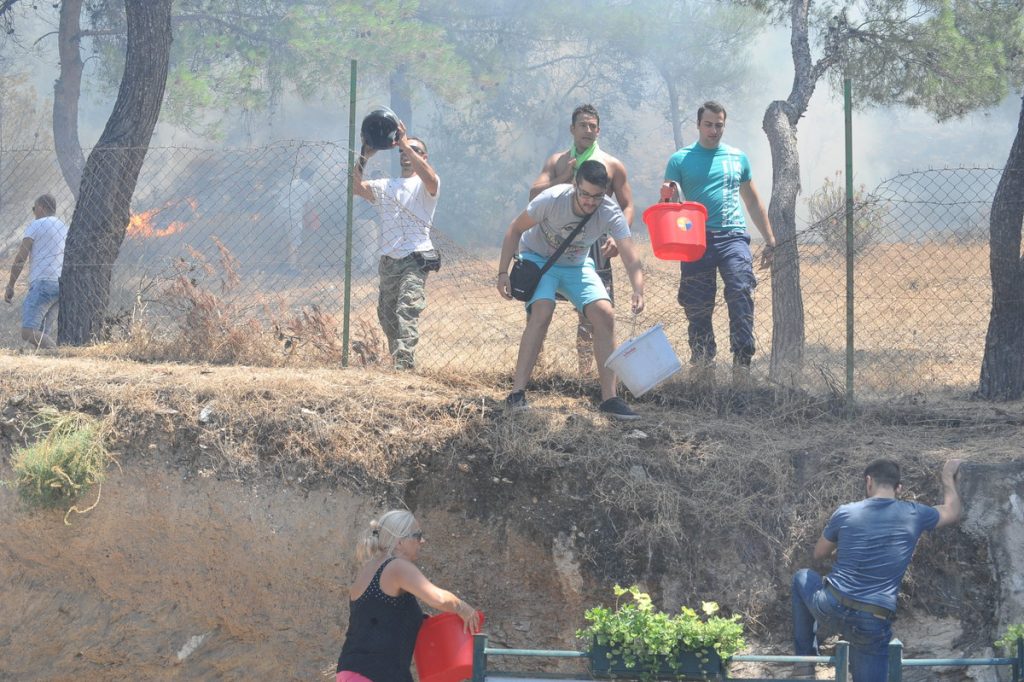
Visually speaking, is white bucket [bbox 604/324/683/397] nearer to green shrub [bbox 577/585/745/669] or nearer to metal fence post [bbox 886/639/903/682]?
green shrub [bbox 577/585/745/669]

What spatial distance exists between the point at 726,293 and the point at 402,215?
6.71 feet

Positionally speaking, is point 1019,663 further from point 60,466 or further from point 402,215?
point 60,466

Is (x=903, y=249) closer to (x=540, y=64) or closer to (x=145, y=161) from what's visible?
(x=145, y=161)

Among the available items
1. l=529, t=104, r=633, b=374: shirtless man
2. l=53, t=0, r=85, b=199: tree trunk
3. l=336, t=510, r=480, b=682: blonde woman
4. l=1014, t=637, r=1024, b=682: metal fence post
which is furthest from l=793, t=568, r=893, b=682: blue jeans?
l=53, t=0, r=85, b=199: tree trunk

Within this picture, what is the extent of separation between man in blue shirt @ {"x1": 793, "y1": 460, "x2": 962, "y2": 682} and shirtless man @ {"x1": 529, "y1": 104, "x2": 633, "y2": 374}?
2.23 m

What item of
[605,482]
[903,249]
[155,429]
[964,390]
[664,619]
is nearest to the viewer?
[664,619]

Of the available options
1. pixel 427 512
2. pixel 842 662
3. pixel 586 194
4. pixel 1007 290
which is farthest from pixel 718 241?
pixel 842 662

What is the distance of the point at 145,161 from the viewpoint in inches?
343

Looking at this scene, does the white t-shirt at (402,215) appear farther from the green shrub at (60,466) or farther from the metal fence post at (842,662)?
the metal fence post at (842,662)

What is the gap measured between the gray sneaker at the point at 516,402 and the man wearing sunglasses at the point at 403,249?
1.04 meters

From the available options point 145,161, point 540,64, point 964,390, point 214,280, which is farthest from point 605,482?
point 540,64

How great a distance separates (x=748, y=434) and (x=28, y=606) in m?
4.16

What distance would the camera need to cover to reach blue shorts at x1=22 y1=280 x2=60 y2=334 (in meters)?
8.49

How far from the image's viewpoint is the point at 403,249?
279 inches
